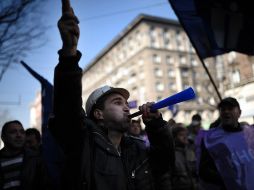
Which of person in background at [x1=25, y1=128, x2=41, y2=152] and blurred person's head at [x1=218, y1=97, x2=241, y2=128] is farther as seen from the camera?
person in background at [x1=25, y1=128, x2=41, y2=152]

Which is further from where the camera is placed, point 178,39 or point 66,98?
point 178,39

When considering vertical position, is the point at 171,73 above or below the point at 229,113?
above

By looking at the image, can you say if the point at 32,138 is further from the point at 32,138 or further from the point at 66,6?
the point at 66,6

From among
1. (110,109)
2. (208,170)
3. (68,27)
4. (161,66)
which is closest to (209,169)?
(208,170)

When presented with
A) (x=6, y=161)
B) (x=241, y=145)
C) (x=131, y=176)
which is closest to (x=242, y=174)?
(x=241, y=145)

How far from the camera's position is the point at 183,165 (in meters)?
4.52

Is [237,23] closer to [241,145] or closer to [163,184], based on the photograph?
[241,145]

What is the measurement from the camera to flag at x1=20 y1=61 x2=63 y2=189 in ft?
9.62

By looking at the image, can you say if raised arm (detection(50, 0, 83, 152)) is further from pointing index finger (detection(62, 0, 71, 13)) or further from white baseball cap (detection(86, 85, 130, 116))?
white baseball cap (detection(86, 85, 130, 116))

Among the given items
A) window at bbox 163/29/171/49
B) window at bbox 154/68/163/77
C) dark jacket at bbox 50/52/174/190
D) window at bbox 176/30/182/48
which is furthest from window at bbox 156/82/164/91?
dark jacket at bbox 50/52/174/190

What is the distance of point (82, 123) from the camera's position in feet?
5.29

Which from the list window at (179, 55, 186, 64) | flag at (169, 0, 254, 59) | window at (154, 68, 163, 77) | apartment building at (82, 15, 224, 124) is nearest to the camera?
flag at (169, 0, 254, 59)

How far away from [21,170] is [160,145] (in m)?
1.72

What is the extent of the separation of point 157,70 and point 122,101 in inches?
1557
